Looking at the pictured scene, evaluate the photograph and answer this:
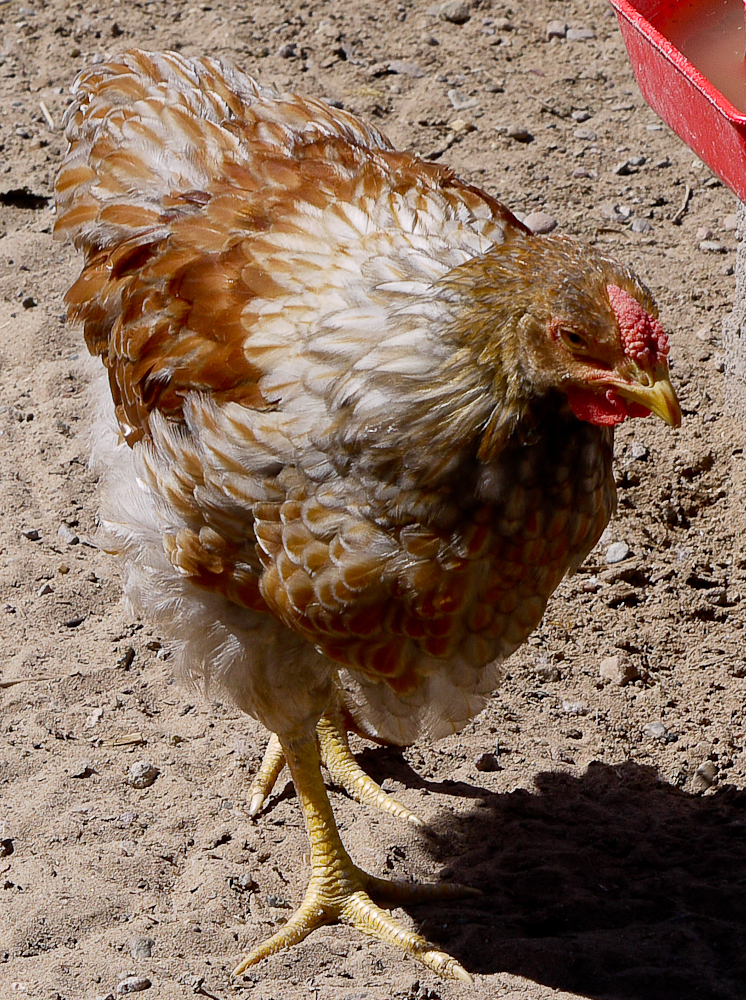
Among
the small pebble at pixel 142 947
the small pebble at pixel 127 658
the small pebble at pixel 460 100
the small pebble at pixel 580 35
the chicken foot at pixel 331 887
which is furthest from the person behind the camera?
the small pebble at pixel 580 35

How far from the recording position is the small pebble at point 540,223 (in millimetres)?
5527

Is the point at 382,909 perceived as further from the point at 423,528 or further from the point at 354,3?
the point at 354,3

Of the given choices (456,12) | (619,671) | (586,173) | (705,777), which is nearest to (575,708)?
(619,671)

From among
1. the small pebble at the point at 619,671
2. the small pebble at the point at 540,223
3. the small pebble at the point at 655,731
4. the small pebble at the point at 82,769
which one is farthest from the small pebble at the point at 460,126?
the small pebble at the point at 82,769

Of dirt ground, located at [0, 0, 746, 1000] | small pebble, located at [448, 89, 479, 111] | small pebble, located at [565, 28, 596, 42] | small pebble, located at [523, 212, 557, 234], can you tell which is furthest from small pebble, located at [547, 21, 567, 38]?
small pebble, located at [523, 212, 557, 234]

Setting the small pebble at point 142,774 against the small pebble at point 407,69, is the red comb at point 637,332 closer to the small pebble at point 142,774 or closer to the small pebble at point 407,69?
the small pebble at point 142,774

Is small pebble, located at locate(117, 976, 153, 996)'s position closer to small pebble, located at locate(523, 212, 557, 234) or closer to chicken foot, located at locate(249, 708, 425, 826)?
chicken foot, located at locate(249, 708, 425, 826)

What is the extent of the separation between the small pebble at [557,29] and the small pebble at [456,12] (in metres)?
0.48

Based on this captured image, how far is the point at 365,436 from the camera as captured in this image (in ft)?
9.05

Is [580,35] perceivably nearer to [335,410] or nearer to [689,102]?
[689,102]

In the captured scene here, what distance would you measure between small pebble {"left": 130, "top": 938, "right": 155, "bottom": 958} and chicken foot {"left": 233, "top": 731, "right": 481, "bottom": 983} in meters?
0.40

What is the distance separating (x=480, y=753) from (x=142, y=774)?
114 centimetres

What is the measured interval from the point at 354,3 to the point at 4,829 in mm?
5230

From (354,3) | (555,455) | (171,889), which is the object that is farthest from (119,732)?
(354,3)
